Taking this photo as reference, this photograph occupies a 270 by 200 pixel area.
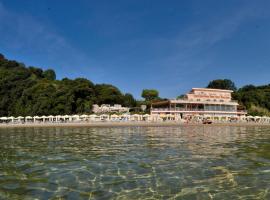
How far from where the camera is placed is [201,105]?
210 feet

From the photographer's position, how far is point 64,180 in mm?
7340

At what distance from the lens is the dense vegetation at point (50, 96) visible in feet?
223

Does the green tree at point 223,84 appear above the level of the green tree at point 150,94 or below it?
above

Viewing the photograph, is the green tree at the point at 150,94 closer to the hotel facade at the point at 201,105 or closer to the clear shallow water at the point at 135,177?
the hotel facade at the point at 201,105

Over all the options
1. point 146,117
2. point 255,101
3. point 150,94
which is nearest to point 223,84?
point 255,101

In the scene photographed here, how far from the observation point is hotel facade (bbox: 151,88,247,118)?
60.7 m

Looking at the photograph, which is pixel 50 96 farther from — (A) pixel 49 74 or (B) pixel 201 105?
(A) pixel 49 74

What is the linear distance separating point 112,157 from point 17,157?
141 inches

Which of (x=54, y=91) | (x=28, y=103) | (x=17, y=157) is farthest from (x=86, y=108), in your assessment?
(x=17, y=157)

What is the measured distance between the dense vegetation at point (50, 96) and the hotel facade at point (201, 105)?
53.3 feet

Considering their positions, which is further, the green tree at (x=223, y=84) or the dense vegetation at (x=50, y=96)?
the green tree at (x=223, y=84)

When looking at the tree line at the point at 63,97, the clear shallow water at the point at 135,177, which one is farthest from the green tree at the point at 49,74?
the clear shallow water at the point at 135,177

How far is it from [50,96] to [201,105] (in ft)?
116

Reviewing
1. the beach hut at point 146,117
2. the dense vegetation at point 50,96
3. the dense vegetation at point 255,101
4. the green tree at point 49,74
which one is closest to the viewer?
the beach hut at point 146,117
